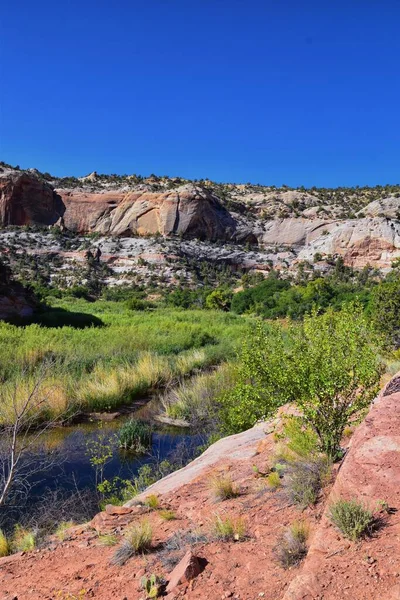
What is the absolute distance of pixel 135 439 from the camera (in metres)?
9.38

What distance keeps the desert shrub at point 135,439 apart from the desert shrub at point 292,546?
5.89 metres

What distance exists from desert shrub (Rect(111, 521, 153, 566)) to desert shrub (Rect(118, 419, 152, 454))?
5.22m

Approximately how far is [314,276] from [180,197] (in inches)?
951

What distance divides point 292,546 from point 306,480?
3.73ft

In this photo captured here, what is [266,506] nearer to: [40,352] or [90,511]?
[90,511]

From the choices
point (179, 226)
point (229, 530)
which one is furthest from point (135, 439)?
point (179, 226)

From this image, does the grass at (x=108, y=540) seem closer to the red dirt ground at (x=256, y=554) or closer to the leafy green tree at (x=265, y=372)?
the red dirt ground at (x=256, y=554)

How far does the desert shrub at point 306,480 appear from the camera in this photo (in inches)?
172

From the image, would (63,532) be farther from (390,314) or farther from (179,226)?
(179,226)

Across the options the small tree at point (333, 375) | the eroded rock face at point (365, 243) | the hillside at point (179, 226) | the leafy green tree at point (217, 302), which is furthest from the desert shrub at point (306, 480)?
the eroded rock face at point (365, 243)

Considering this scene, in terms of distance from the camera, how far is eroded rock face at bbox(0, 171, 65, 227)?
Result: 6228cm

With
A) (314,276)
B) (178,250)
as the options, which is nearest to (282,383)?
(314,276)

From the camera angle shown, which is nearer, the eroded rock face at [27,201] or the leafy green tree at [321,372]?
the leafy green tree at [321,372]

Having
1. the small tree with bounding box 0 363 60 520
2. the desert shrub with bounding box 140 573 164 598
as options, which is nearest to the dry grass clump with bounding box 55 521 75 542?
the small tree with bounding box 0 363 60 520
